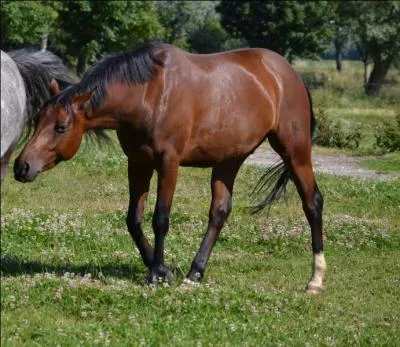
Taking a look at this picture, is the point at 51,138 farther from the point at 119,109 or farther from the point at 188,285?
the point at 188,285

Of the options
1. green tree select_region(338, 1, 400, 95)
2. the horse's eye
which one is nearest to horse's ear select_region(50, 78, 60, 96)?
the horse's eye

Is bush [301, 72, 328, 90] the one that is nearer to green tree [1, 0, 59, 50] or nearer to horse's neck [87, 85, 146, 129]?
green tree [1, 0, 59, 50]

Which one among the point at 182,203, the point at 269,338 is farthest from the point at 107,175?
the point at 269,338

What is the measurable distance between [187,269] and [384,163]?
524 inches

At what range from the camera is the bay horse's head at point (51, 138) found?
25.4 feet

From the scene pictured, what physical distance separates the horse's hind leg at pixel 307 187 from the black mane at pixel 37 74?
2.35m

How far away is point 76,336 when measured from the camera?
650cm

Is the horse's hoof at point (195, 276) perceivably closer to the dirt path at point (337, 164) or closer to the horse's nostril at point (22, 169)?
the horse's nostril at point (22, 169)

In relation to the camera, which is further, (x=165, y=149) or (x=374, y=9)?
(x=374, y=9)

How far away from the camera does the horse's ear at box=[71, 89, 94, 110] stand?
7.96 meters

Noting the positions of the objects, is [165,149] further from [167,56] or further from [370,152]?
[370,152]

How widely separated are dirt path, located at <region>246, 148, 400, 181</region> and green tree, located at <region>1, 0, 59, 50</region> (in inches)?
1042

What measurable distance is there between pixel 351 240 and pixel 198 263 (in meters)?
3.56

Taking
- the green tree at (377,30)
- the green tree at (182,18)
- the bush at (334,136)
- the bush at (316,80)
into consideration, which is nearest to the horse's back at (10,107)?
the bush at (334,136)
